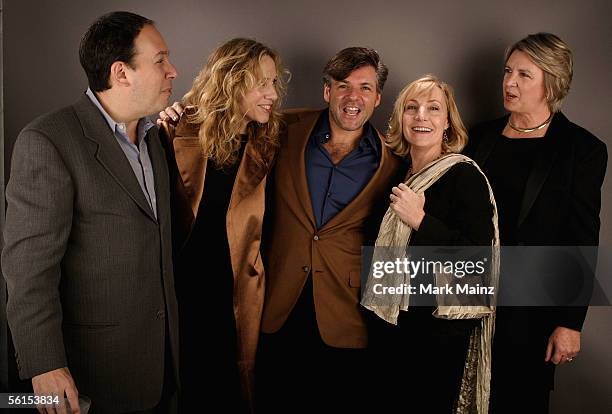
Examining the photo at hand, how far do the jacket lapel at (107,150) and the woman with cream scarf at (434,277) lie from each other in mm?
885

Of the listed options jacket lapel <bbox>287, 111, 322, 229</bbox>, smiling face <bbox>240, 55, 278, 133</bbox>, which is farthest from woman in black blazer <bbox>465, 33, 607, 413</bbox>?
smiling face <bbox>240, 55, 278, 133</bbox>

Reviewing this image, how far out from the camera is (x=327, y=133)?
2297mm

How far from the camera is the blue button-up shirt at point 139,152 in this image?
68.8 inches

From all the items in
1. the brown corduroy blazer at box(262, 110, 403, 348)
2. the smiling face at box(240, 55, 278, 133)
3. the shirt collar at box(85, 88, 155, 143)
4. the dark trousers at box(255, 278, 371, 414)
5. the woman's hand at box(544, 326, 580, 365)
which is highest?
the smiling face at box(240, 55, 278, 133)

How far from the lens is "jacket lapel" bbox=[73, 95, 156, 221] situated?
1.65 metres

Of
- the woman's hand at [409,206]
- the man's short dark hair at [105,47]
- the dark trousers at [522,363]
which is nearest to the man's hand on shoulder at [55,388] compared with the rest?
the man's short dark hair at [105,47]

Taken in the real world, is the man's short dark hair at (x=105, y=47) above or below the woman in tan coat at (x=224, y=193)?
above

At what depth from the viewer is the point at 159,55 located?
1.82m

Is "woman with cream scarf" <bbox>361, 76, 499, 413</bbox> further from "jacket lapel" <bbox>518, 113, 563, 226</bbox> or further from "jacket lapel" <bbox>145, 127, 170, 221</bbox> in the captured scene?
"jacket lapel" <bbox>145, 127, 170, 221</bbox>

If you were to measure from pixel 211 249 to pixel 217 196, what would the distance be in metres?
0.20

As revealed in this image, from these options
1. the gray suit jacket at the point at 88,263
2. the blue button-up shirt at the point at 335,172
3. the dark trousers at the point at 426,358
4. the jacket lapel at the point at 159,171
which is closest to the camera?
the gray suit jacket at the point at 88,263

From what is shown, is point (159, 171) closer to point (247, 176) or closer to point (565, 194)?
point (247, 176)

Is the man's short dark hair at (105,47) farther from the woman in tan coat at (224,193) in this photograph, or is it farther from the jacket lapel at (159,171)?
the woman in tan coat at (224,193)

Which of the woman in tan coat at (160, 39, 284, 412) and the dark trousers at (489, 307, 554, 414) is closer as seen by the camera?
the woman in tan coat at (160, 39, 284, 412)
